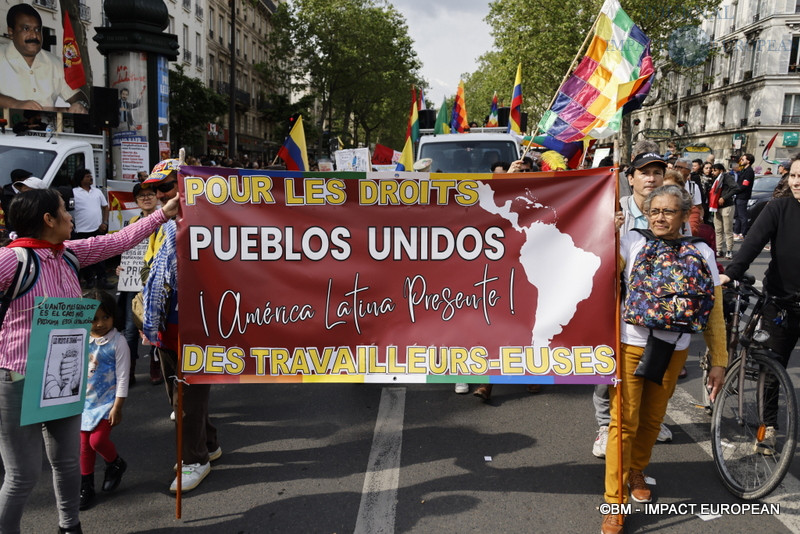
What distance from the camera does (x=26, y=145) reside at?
9203 millimetres

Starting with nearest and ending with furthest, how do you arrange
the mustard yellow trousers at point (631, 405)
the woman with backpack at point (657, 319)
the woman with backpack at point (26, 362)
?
Answer: the woman with backpack at point (26, 362), the woman with backpack at point (657, 319), the mustard yellow trousers at point (631, 405)

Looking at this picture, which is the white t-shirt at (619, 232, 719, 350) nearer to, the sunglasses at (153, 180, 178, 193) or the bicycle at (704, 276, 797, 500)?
the bicycle at (704, 276, 797, 500)

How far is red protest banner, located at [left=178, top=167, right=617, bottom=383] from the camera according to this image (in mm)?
3387

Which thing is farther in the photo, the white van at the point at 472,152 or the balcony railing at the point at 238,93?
the balcony railing at the point at 238,93

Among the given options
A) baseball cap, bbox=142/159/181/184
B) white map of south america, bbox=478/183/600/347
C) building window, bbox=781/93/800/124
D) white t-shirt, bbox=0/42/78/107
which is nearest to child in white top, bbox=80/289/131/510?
baseball cap, bbox=142/159/181/184

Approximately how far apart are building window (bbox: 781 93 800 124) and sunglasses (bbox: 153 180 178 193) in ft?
170

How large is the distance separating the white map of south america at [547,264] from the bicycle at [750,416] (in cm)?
114

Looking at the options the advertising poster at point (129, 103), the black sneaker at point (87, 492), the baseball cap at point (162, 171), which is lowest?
the black sneaker at point (87, 492)

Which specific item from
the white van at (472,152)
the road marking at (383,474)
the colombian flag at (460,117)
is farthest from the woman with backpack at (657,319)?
the colombian flag at (460,117)

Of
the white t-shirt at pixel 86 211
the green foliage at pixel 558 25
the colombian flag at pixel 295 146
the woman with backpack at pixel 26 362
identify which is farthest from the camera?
the green foliage at pixel 558 25

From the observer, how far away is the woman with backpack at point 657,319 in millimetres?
3109

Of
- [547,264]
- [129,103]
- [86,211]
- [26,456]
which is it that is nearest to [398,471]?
[547,264]

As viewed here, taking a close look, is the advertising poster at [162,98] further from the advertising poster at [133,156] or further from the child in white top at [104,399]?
the child in white top at [104,399]

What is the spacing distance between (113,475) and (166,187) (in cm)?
174
